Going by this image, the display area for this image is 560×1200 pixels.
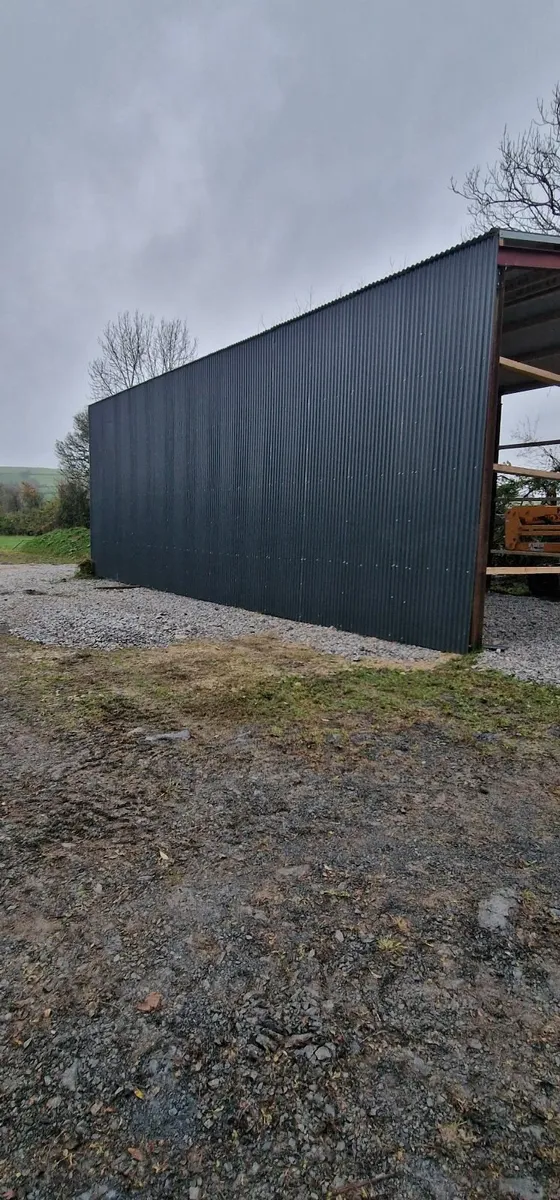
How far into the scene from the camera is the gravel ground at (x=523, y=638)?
4859mm

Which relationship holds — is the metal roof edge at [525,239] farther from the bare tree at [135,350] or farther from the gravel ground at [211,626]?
the bare tree at [135,350]

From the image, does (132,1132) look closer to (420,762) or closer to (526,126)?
(420,762)

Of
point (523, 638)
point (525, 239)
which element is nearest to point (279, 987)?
point (523, 638)

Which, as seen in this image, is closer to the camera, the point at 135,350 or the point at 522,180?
the point at 522,180

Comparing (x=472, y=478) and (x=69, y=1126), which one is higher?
(x=472, y=478)

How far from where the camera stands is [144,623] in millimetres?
7227

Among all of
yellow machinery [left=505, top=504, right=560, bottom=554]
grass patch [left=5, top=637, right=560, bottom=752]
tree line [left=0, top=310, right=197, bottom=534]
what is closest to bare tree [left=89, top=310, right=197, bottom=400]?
tree line [left=0, top=310, right=197, bottom=534]

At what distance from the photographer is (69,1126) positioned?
1106mm

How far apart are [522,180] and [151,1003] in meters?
15.6

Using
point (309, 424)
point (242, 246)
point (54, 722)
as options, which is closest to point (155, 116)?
point (242, 246)

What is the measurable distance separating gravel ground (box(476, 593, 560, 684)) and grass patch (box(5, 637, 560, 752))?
29 cm

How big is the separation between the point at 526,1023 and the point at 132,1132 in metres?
0.96

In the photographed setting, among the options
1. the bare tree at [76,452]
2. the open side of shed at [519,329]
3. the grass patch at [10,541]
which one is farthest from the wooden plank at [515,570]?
the bare tree at [76,452]

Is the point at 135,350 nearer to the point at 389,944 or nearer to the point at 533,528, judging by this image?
the point at 533,528
